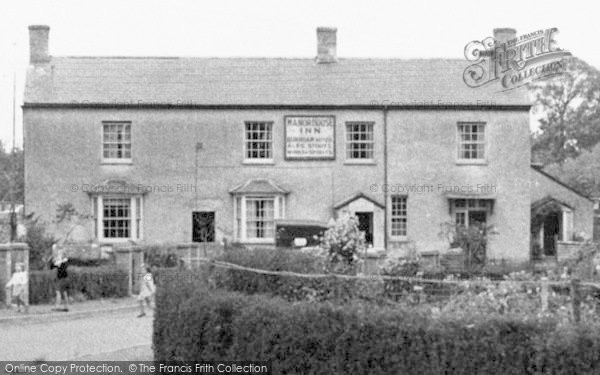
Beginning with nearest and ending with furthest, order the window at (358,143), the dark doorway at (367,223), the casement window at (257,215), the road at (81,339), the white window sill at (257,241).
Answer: the road at (81,339) → the white window sill at (257,241) → the dark doorway at (367,223) → the casement window at (257,215) → the window at (358,143)

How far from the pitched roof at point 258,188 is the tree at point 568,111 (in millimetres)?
33025

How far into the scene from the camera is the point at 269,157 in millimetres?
41000

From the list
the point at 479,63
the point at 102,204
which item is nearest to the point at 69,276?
the point at 102,204

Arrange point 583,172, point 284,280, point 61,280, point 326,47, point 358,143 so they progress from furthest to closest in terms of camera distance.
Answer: point 583,172 → point 326,47 → point 358,143 → point 61,280 → point 284,280

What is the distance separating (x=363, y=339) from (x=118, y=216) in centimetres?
3001

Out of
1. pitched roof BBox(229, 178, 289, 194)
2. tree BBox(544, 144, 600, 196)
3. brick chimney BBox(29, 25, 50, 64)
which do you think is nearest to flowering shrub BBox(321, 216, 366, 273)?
pitched roof BBox(229, 178, 289, 194)

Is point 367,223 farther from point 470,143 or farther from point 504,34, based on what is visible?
point 504,34

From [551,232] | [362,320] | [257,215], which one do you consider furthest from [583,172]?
[362,320]

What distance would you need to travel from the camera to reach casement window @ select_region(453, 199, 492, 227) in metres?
41.3

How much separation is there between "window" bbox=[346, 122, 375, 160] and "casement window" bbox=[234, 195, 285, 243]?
323 centimetres

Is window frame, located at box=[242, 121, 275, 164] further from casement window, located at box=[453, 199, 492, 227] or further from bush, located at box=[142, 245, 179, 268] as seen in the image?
casement window, located at box=[453, 199, 492, 227]

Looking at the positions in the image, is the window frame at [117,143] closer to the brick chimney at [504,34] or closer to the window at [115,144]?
the window at [115,144]

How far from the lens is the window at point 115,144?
4069cm

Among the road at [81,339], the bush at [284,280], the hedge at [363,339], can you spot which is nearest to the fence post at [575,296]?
the hedge at [363,339]
